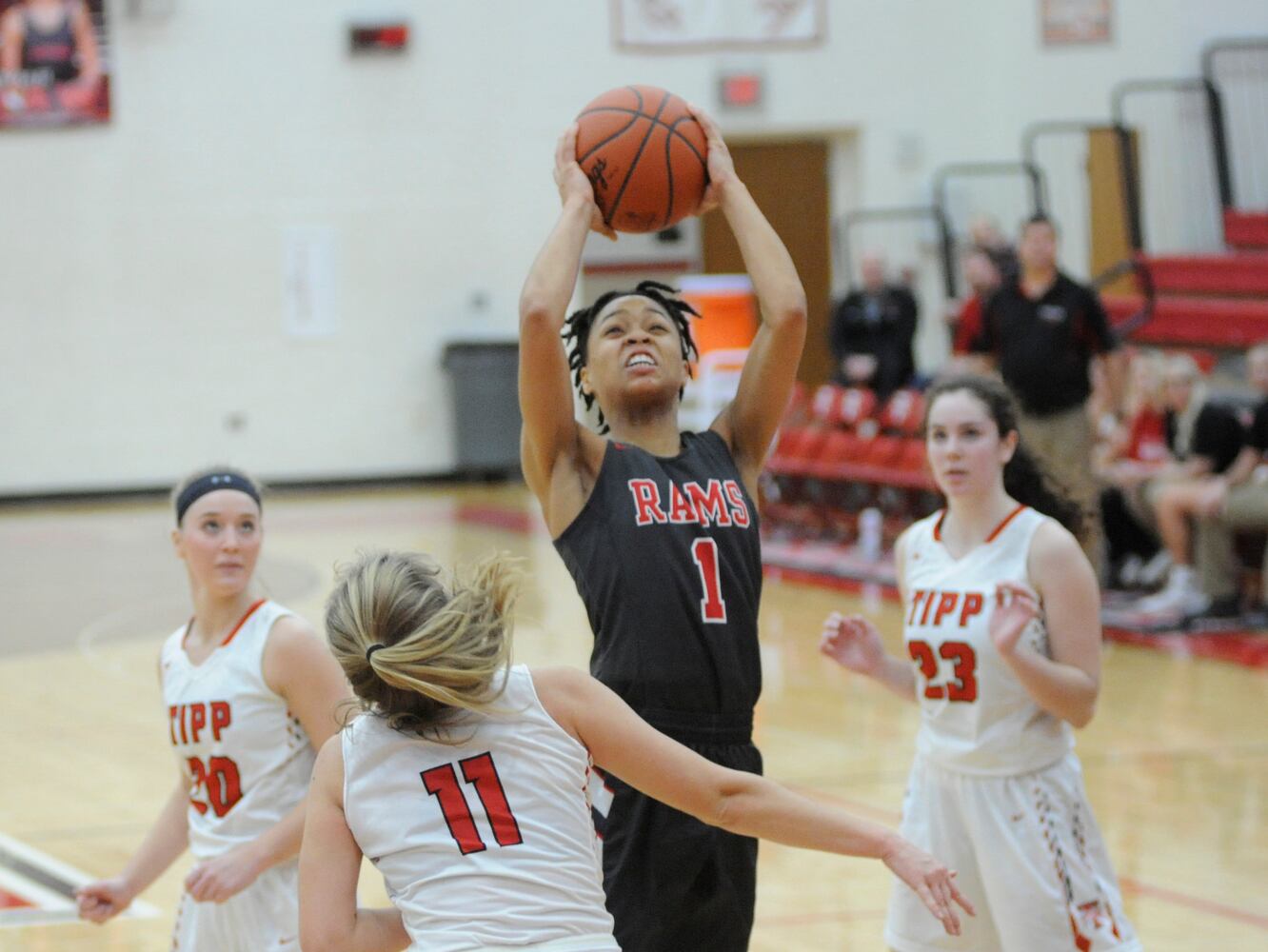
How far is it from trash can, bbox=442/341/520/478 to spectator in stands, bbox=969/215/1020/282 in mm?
4740

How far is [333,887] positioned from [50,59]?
15198mm

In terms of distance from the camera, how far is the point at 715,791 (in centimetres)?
248

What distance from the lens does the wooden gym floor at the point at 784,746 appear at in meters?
5.27

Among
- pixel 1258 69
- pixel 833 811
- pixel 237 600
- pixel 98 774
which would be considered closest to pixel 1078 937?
pixel 833 811

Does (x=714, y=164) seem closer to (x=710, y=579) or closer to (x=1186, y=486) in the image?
(x=710, y=579)

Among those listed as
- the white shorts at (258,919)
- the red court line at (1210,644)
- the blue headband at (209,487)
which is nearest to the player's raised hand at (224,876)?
the white shorts at (258,919)

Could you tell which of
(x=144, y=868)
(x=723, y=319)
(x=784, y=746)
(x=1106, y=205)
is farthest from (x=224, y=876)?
(x=1106, y=205)

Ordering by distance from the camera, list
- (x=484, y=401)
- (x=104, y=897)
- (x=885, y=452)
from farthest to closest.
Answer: (x=484, y=401), (x=885, y=452), (x=104, y=897)

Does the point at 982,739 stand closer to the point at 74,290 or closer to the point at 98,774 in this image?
the point at 98,774

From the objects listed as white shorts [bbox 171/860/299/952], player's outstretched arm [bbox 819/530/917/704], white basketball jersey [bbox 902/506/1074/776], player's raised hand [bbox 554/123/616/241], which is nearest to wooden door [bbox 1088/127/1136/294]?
white basketball jersey [bbox 902/506/1074/776]

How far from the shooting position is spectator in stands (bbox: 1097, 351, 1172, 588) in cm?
1033

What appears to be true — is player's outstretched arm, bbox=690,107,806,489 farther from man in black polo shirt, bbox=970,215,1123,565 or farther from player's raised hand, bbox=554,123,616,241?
man in black polo shirt, bbox=970,215,1123,565

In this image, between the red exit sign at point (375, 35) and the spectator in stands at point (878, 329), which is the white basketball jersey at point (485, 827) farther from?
the red exit sign at point (375, 35)

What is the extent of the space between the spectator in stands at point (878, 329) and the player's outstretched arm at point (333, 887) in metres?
11.6
